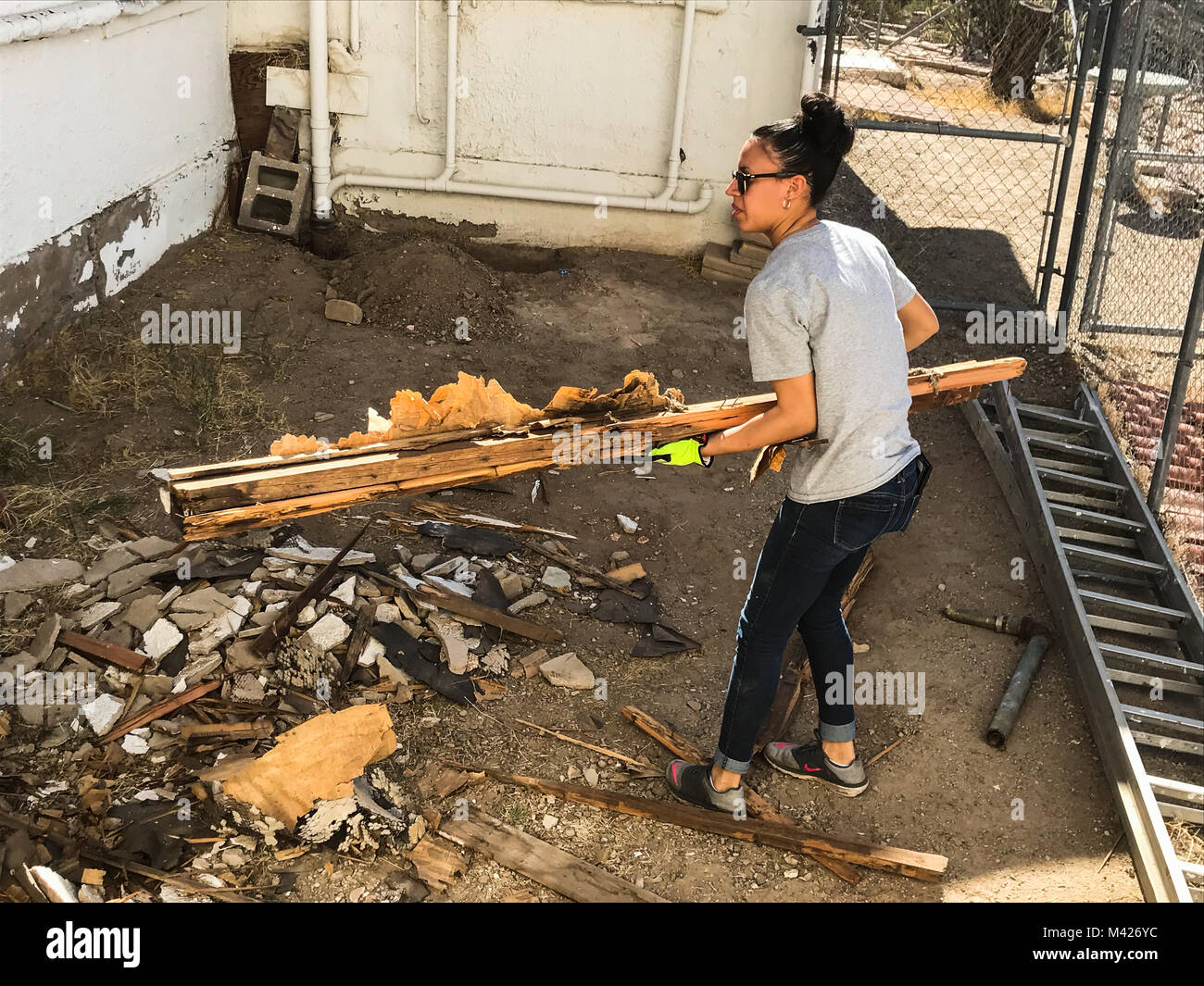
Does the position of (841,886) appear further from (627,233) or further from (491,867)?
(627,233)

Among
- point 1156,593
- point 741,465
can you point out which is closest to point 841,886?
point 1156,593

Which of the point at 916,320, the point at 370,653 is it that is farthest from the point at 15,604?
the point at 916,320

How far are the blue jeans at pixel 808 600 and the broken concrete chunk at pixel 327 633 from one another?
1.78 metres

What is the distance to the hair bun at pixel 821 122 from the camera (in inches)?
142

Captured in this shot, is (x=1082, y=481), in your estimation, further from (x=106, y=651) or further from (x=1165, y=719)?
(x=106, y=651)

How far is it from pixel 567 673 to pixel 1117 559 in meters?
3.09

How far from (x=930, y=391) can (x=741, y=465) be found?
2795mm

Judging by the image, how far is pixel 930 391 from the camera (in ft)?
14.9

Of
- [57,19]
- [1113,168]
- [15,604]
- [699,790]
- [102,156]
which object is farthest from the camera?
[1113,168]

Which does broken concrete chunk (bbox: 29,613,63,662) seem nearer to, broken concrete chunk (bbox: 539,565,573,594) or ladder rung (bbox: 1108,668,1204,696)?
broken concrete chunk (bbox: 539,565,573,594)

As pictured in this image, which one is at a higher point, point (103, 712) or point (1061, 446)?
point (1061, 446)

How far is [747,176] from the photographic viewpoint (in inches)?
145

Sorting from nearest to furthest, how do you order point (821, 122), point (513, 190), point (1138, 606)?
point (821, 122) → point (1138, 606) → point (513, 190)

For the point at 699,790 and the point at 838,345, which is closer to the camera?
the point at 838,345
